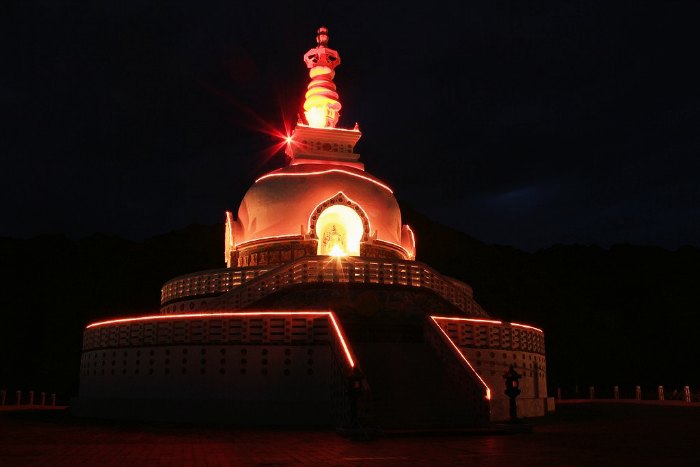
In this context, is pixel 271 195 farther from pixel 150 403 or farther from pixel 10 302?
pixel 10 302

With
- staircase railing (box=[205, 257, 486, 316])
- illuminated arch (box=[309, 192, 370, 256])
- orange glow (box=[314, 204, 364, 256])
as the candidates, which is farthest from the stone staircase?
orange glow (box=[314, 204, 364, 256])

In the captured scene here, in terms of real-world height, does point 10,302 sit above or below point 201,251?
below

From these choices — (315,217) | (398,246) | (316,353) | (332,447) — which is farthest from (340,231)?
(332,447)

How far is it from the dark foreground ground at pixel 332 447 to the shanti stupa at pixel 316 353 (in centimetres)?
158

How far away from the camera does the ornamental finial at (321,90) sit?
109 feet

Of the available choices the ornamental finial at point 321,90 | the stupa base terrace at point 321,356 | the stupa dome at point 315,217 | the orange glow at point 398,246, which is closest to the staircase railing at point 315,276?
the stupa base terrace at point 321,356

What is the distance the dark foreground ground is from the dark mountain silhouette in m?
28.6

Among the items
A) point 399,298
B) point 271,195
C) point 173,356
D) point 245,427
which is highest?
point 271,195

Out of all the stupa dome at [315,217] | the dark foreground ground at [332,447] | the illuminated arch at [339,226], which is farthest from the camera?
the stupa dome at [315,217]

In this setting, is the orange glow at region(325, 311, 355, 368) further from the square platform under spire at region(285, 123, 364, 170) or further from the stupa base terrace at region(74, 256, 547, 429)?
the square platform under spire at region(285, 123, 364, 170)

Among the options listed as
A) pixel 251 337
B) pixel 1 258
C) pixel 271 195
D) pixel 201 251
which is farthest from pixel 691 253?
pixel 1 258

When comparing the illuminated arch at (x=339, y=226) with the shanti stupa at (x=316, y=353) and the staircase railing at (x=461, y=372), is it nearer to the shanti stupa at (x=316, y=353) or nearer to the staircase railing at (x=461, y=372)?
the shanti stupa at (x=316, y=353)

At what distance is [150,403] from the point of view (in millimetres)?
18562

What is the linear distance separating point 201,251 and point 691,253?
49.0 metres
